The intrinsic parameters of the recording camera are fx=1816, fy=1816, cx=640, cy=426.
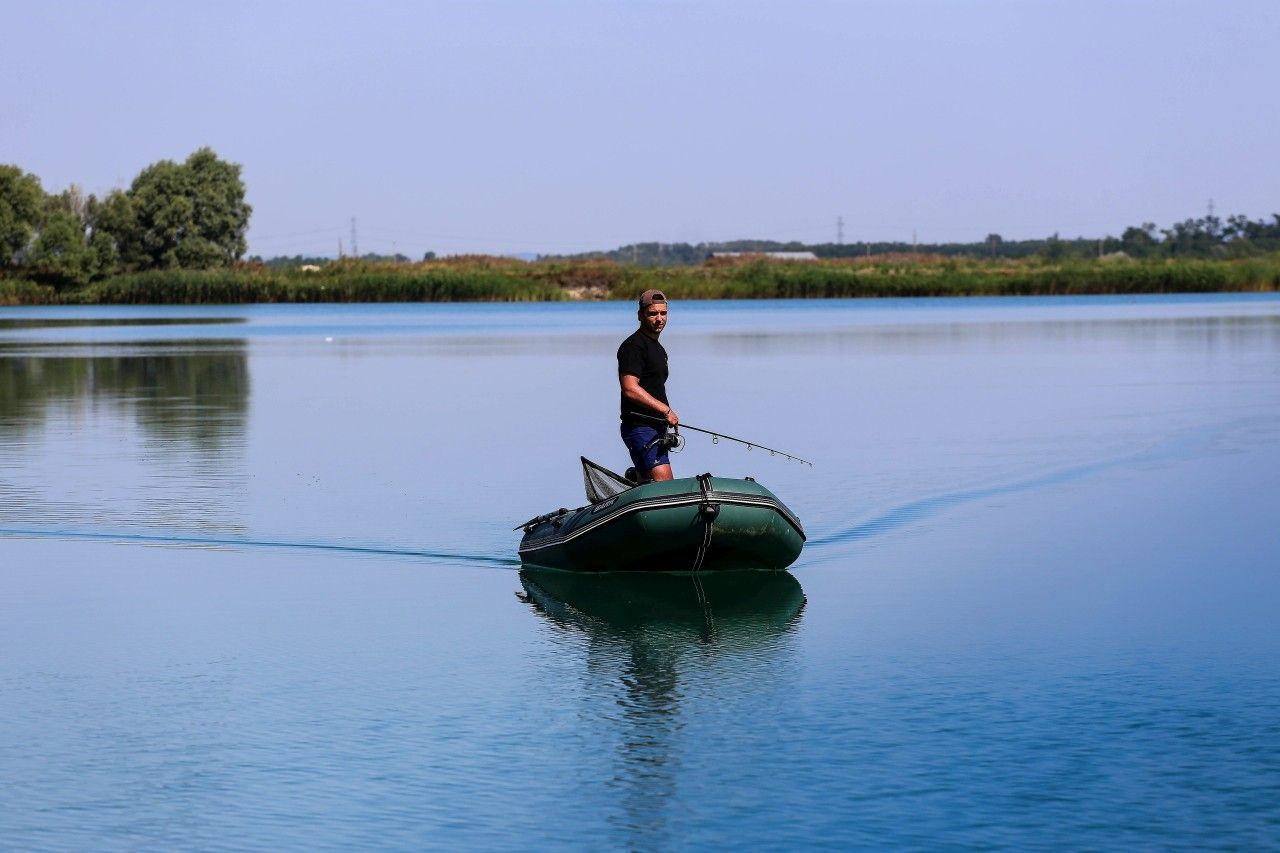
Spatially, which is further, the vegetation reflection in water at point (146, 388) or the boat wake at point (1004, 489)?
the vegetation reflection in water at point (146, 388)

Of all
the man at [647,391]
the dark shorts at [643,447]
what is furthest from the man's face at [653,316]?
the dark shorts at [643,447]

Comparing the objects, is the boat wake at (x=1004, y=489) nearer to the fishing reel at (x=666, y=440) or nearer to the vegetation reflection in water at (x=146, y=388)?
the fishing reel at (x=666, y=440)

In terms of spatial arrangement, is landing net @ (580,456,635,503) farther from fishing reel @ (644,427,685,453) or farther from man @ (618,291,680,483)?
fishing reel @ (644,427,685,453)

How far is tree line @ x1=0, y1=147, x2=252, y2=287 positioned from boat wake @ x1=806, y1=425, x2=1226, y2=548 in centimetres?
8342

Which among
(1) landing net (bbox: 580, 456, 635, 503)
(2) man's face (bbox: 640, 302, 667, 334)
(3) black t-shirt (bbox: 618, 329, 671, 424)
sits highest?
(2) man's face (bbox: 640, 302, 667, 334)

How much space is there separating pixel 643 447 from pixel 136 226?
302ft

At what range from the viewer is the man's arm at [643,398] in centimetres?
1363

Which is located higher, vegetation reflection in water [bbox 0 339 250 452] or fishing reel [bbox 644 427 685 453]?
fishing reel [bbox 644 427 685 453]

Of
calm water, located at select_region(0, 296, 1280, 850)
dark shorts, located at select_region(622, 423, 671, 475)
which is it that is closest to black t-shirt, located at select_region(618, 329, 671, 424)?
dark shorts, located at select_region(622, 423, 671, 475)

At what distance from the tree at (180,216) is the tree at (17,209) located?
150 inches

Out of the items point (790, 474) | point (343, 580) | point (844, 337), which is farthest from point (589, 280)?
point (343, 580)

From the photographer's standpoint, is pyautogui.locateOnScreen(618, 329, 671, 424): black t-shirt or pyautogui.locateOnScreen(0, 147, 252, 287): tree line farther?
pyautogui.locateOnScreen(0, 147, 252, 287): tree line

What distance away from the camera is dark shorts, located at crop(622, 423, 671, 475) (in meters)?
14.0

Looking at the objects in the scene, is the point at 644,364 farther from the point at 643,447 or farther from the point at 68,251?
the point at 68,251
